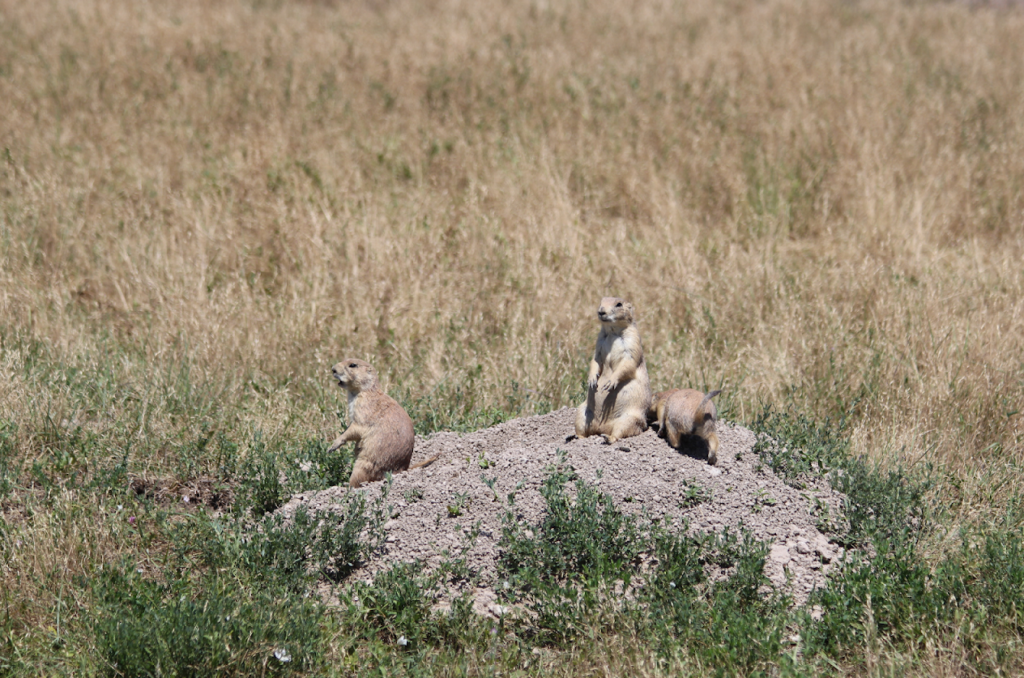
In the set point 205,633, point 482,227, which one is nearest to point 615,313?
point 205,633

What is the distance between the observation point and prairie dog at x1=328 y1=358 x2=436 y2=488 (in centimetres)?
511

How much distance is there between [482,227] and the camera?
8.74 meters

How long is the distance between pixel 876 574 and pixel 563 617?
5.00 ft

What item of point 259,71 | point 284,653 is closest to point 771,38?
point 259,71

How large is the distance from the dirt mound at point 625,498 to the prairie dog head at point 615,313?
66 cm

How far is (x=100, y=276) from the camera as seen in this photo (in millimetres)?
7879

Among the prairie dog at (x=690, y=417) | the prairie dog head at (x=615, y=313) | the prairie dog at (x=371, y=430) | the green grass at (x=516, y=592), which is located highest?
the prairie dog head at (x=615, y=313)

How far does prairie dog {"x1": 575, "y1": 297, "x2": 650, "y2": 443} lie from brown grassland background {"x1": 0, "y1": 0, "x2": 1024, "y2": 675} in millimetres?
1138

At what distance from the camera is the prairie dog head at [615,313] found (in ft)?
16.9

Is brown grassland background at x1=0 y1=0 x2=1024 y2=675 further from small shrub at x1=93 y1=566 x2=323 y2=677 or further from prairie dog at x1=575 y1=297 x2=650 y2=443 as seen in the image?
prairie dog at x1=575 y1=297 x2=650 y2=443

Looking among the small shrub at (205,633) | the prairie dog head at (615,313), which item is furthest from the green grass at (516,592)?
the prairie dog head at (615,313)

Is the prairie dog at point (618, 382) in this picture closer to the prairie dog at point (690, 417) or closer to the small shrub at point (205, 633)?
the prairie dog at point (690, 417)

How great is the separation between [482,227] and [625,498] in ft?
14.6

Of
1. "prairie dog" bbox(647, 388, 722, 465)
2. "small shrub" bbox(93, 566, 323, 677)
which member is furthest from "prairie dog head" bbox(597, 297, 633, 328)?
"small shrub" bbox(93, 566, 323, 677)
